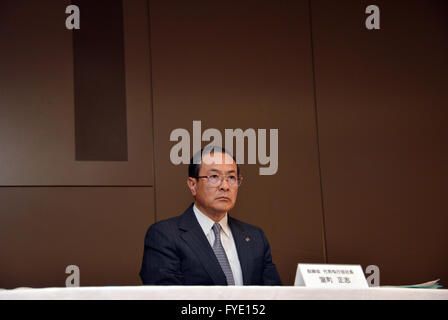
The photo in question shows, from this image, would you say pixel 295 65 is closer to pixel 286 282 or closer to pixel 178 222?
pixel 286 282

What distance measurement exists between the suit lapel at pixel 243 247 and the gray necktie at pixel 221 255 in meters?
0.06

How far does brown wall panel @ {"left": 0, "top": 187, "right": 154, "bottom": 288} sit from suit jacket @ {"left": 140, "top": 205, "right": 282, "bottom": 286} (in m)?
0.94

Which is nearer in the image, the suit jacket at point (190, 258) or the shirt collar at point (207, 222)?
the suit jacket at point (190, 258)

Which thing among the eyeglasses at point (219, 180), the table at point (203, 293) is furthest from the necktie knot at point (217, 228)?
the table at point (203, 293)

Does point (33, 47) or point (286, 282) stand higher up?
point (33, 47)

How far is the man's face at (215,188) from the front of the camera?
269cm

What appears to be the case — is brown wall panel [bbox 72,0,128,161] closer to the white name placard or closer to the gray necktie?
the gray necktie

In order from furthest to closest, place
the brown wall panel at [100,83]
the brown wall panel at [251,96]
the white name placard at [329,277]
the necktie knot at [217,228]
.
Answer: the brown wall panel at [251,96]
the brown wall panel at [100,83]
the necktie knot at [217,228]
the white name placard at [329,277]

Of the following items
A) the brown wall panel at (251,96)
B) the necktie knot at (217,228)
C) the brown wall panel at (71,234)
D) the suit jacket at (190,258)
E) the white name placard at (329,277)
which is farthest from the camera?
the brown wall panel at (251,96)

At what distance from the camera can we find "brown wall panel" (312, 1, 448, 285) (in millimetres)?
3781

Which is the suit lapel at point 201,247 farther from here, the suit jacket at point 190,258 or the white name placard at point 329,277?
the white name placard at point 329,277
